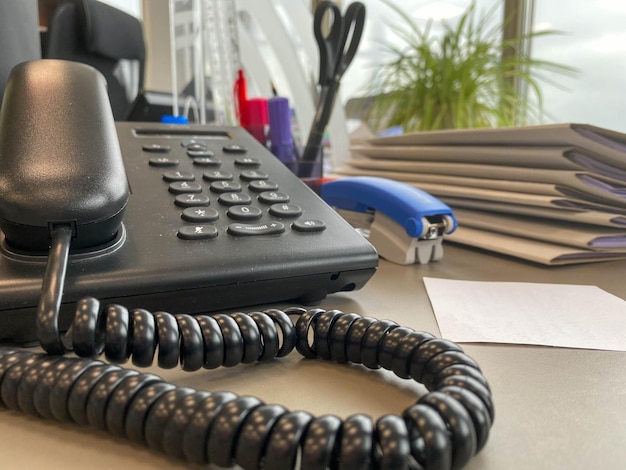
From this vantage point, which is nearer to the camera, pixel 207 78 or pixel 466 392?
pixel 466 392

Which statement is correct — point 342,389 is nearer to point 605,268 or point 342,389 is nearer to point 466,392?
point 466,392

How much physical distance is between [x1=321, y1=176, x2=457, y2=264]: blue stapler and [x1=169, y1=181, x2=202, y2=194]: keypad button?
0.68 feet

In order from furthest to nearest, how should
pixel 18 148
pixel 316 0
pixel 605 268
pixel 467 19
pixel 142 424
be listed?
pixel 316 0
pixel 467 19
pixel 605 268
pixel 18 148
pixel 142 424

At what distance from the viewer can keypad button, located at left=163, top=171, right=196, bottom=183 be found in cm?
43

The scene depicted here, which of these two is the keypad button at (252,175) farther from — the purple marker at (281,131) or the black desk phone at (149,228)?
the purple marker at (281,131)

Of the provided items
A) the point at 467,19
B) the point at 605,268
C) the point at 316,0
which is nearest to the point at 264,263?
the point at 605,268

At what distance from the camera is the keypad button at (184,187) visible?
415mm

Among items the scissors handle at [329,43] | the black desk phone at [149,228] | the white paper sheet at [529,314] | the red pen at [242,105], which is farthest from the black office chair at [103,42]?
the white paper sheet at [529,314]

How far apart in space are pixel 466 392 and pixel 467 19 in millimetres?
1275

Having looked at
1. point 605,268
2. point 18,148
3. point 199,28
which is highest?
point 199,28

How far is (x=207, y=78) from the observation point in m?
1.05

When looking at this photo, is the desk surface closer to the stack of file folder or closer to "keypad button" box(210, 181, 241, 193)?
"keypad button" box(210, 181, 241, 193)

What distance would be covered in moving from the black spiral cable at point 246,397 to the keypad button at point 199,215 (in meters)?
0.10

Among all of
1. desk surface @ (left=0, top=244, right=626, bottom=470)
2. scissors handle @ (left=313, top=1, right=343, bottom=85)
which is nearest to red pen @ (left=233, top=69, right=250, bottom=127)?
scissors handle @ (left=313, top=1, right=343, bottom=85)
